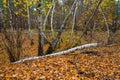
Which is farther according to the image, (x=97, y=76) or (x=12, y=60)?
(x=12, y=60)

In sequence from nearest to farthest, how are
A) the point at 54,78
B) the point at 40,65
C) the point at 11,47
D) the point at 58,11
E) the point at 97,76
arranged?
the point at 54,78 → the point at 97,76 → the point at 40,65 → the point at 11,47 → the point at 58,11

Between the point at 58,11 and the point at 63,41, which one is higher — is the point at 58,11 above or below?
above

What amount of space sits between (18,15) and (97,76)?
373cm

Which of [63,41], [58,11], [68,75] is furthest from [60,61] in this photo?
[58,11]

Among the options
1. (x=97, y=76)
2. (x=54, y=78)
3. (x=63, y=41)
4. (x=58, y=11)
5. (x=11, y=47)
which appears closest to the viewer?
(x=54, y=78)

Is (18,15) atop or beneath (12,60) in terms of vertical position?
atop

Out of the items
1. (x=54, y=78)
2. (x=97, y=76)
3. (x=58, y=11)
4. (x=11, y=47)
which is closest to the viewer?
(x=54, y=78)

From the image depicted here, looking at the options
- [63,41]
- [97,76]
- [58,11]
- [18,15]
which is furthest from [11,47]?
[58,11]

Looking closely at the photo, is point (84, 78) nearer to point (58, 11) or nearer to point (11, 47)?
point (11, 47)

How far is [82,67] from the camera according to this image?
7297mm

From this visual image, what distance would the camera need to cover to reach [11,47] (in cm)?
785

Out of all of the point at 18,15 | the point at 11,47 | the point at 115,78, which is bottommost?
the point at 115,78

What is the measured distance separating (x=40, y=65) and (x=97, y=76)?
78.4 inches

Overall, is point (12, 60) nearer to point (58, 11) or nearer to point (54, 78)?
point (54, 78)
